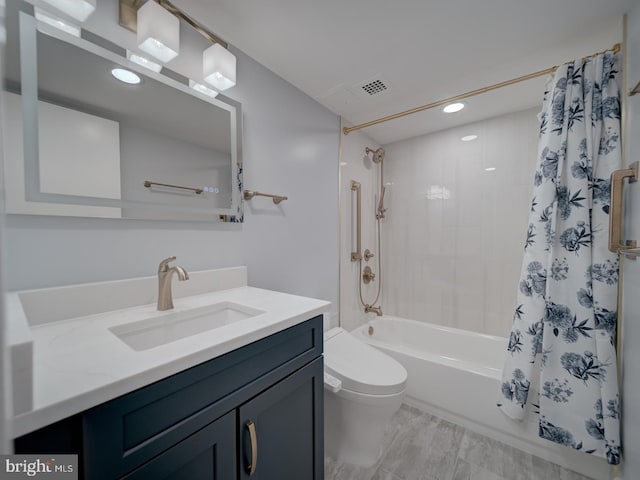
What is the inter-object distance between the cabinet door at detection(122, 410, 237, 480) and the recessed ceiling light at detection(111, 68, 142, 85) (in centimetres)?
120

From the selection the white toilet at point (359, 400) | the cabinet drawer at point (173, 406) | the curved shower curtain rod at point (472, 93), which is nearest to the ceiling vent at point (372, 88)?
the curved shower curtain rod at point (472, 93)

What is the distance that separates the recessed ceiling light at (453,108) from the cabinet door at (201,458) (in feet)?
7.41

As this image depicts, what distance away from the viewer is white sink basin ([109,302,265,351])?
33.4 inches

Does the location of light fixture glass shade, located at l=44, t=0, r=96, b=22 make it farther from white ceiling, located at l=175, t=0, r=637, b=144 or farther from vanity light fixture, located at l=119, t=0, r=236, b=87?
white ceiling, located at l=175, t=0, r=637, b=144

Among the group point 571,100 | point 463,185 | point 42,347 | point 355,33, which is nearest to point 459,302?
point 463,185

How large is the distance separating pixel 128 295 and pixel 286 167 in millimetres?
1075

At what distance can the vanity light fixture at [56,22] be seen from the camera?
81cm

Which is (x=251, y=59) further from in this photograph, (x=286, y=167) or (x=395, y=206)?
(x=395, y=206)

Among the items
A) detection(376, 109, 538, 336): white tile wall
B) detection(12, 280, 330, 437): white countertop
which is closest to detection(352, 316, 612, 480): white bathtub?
detection(376, 109, 538, 336): white tile wall

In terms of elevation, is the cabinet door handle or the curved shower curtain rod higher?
the curved shower curtain rod

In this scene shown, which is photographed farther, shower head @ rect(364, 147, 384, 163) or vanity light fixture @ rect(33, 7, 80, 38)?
shower head @ rect(364, 147, 384, 163)

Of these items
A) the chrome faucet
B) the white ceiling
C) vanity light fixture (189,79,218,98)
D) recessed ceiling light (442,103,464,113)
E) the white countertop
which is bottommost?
the white countertop

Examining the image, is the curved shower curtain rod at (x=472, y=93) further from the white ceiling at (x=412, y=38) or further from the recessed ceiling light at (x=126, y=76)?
the recessed ceiling light at (x=126, y=76)

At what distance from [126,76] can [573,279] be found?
2.22 m
